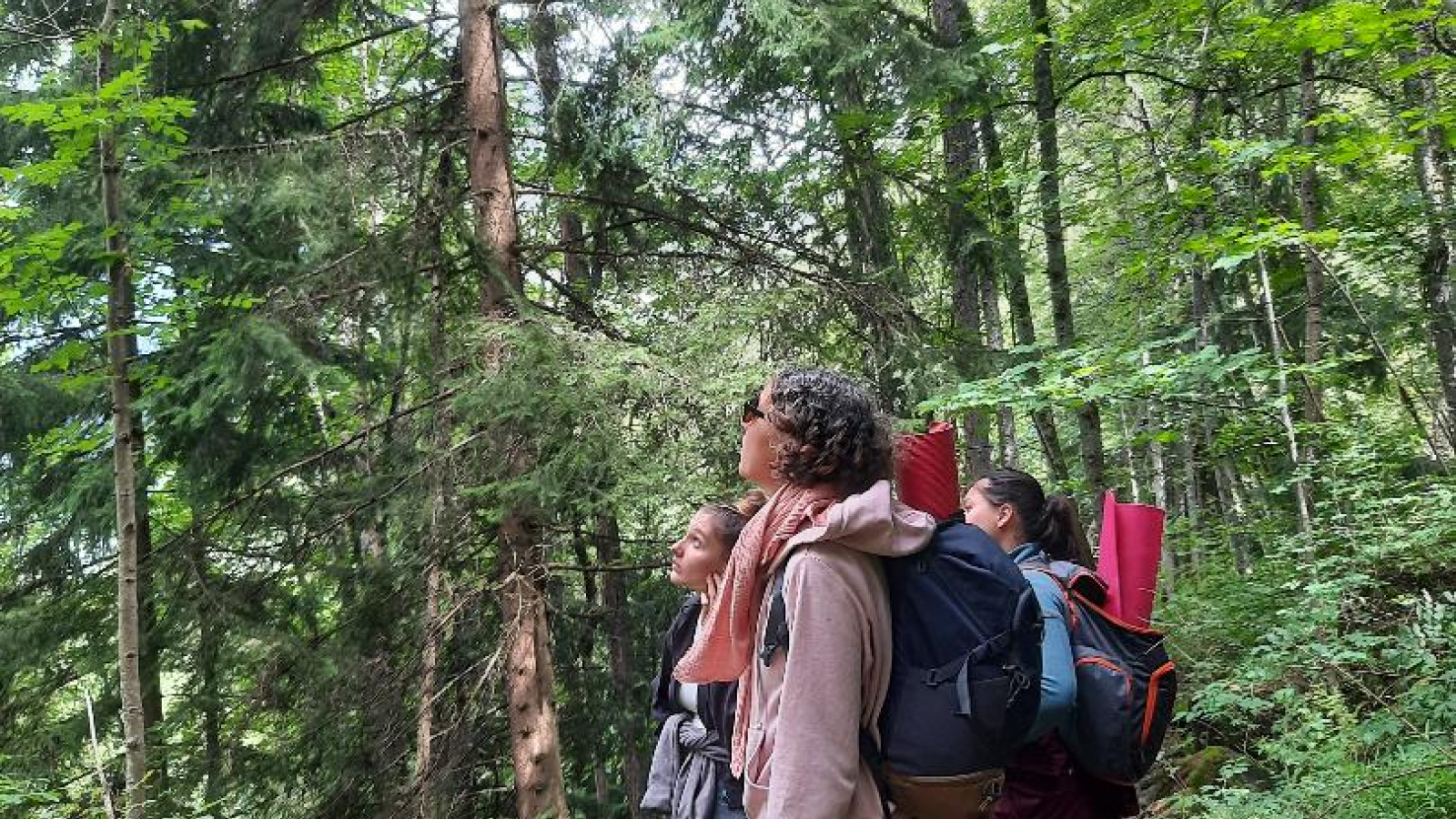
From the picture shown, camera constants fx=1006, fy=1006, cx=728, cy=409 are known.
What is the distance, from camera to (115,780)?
9.02 metres

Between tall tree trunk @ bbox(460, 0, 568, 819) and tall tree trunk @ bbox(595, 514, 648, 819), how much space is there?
1.33 metres

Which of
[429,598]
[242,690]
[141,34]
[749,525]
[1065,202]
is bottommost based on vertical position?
[242,690]

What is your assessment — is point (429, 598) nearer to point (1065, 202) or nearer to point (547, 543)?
point (547, 543)

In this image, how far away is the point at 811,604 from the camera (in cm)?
198

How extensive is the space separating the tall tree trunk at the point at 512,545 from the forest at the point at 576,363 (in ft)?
0.09

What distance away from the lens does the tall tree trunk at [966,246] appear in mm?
7875

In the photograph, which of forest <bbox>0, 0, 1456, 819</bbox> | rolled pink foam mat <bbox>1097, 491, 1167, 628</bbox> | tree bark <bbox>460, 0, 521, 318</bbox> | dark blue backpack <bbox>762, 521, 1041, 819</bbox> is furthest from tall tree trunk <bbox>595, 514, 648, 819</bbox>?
dark blue backpack <bbox>762, 521, 1041, 819</bbox>

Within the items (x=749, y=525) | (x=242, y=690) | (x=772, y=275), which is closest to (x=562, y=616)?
(x=242, y=690)

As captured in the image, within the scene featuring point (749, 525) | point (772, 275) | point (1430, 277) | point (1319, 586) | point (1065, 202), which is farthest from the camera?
point (1065, 202)

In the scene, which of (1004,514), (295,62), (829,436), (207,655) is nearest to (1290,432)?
(1004,514)

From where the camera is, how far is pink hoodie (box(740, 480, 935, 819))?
1.92 metres

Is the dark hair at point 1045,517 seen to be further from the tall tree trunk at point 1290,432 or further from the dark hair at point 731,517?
the tall tree trunk at point 1290,432

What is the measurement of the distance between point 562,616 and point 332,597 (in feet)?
5.31

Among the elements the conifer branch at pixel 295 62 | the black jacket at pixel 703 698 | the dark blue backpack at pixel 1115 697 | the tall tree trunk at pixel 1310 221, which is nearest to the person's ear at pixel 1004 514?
the dark blue backpack at pixel 1115 697
